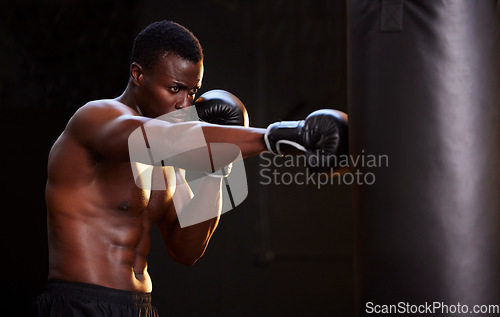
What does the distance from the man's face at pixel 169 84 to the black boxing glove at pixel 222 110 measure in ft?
0.26

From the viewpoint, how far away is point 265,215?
3094mm

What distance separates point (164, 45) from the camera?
5.03ft

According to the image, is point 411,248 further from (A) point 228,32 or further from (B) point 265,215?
(A) point 228,32

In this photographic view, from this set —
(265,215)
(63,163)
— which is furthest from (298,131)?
(265,215)

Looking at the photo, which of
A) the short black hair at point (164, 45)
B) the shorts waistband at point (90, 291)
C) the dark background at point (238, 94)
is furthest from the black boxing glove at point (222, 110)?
the dark background at point (238, 94)

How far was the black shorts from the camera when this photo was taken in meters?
1.43

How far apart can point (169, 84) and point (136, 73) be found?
0.43 ft

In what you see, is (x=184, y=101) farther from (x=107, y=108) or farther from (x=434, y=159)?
(x=434, y=159)

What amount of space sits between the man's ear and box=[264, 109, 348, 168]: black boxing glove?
1.89 feet

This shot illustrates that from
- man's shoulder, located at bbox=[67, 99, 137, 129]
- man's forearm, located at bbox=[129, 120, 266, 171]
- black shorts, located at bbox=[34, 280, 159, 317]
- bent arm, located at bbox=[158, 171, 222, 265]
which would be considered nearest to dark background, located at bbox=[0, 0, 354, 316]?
bent arm, located at bbox=[158, 171, 222, 265]

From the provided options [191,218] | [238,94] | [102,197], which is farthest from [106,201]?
[238,94]

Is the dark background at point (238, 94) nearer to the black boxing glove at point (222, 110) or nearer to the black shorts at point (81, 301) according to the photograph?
the black boxing glove at point (222, 110)

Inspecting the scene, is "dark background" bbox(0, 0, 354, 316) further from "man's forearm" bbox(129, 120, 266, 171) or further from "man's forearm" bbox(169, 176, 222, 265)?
"man's forearm" bbox(129, 120, 266, 171)

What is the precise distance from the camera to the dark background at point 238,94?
293cm
